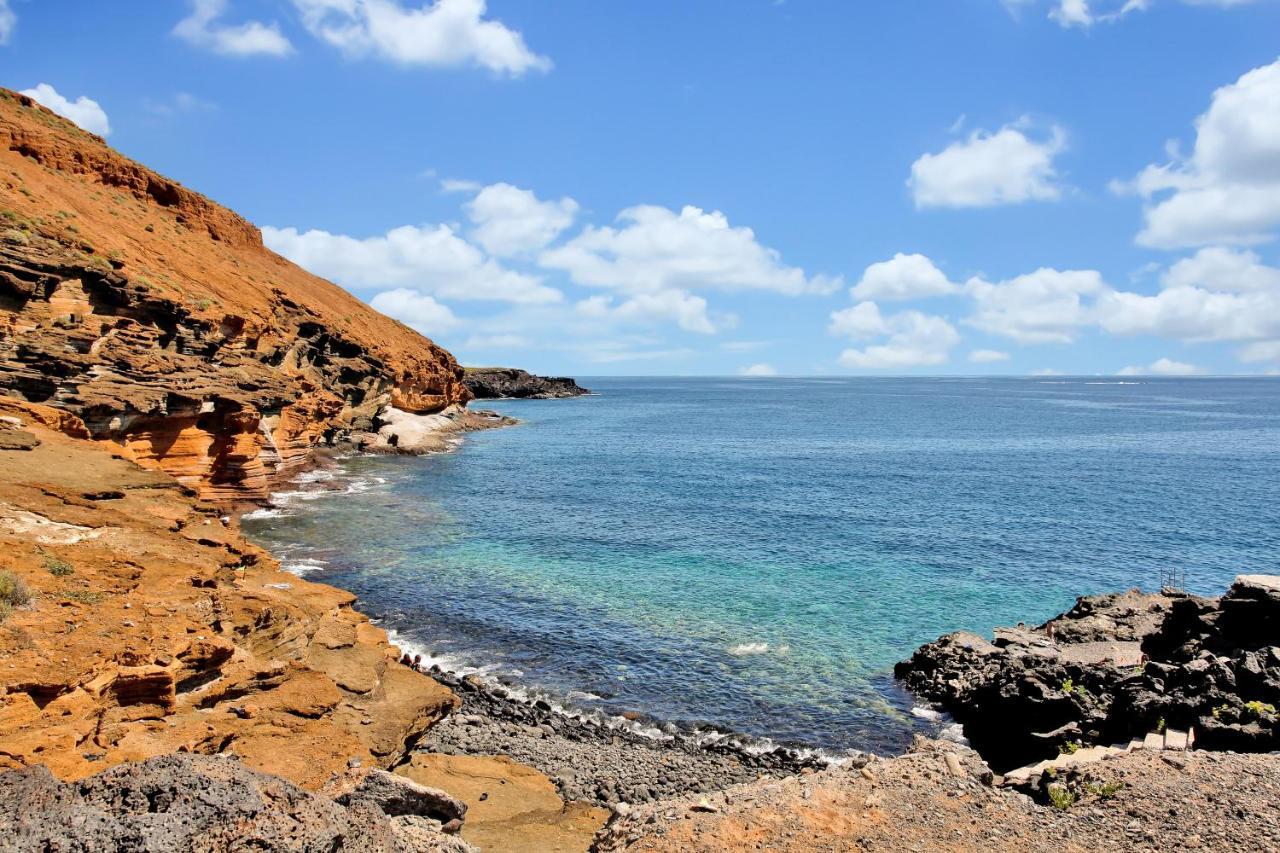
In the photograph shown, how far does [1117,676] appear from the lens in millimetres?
21953

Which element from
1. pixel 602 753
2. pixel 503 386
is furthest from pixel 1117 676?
pixel 503 386

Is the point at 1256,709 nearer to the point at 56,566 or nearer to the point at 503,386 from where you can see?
the point at 56,566

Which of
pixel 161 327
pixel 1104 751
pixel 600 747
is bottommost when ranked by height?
pixel 600 747

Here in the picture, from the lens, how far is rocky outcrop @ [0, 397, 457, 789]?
11.5 meters

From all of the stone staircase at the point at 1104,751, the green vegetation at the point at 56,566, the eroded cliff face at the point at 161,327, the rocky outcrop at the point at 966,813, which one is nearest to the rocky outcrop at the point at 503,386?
the eroded cliff face at the point at 161,327

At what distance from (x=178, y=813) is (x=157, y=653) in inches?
251

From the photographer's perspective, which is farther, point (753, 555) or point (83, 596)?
point (753, 555)

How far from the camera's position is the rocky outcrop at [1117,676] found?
1814 centimetres

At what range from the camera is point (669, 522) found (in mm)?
48281

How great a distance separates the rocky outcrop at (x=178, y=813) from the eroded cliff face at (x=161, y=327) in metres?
27.3

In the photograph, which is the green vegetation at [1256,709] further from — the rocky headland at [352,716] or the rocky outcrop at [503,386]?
the rocky outcrop at [503,386]

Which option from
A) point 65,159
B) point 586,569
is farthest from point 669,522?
point 65,159

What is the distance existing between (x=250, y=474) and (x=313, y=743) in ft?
115

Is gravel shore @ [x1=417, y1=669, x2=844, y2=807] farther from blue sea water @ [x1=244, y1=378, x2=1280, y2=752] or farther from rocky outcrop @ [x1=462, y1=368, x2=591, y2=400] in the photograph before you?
rocky outcrop @ [x1=462, y1=368, x2=591, y2=400]
